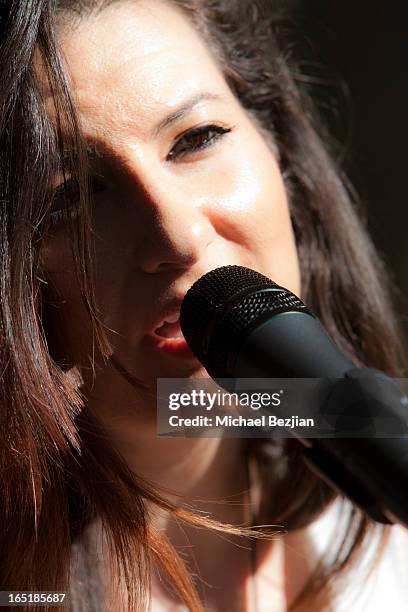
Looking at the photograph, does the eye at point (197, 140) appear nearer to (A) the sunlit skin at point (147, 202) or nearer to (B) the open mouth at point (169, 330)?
(A) the sunlit skin at point (147, 202)

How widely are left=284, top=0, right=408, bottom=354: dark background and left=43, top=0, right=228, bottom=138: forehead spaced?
2.05 feet

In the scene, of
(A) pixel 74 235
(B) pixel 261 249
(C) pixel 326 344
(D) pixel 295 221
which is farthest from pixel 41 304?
(D) pixel 295 221

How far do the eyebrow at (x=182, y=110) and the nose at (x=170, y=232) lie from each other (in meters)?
0.07

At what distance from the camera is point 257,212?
79 cm

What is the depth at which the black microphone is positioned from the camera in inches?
17.4

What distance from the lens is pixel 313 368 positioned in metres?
0.48

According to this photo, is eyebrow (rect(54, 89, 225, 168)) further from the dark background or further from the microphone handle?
the dark background

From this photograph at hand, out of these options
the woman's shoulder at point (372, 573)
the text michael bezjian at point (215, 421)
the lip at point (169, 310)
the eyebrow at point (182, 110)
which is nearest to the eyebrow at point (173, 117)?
the eyebrow at point (182, 110)

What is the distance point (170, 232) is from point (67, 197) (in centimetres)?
A: 12

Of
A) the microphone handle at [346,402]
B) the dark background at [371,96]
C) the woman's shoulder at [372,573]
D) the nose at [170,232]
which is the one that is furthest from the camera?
the dark background at [371,96]

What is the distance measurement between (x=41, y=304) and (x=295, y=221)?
454 mm

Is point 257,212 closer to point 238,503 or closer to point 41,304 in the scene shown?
point 41,304

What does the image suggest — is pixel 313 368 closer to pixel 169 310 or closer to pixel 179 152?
pixel 169 310

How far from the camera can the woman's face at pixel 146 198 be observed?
0.70 metres
